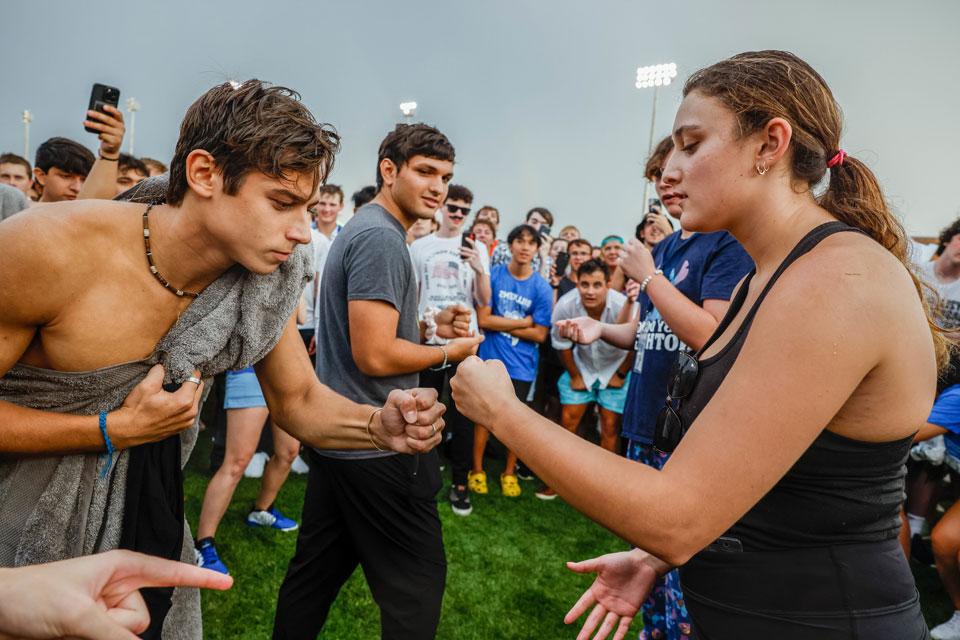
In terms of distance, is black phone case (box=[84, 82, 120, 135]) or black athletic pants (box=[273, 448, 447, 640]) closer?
black athletic pants (box=[273, 448, 447, 640])

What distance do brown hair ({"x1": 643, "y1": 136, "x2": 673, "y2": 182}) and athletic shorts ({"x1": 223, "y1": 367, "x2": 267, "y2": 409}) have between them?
9.43ft

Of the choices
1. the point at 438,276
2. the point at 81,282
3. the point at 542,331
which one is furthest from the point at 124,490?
the point at 542,331

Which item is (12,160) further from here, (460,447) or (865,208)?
(865,208)

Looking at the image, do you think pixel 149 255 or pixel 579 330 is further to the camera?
pixel 579 330

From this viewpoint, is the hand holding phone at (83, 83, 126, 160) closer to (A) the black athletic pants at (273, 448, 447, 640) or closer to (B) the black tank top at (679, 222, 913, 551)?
(A) the black athletic pants at (273, 448, 447, 640)

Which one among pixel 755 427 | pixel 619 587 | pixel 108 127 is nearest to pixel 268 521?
pixel 108 127

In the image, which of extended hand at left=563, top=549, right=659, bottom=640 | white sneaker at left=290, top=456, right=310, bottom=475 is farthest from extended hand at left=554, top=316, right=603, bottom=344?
white sneaker at left=290, top=456, right=310, bottom=475

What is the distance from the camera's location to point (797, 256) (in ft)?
4.00

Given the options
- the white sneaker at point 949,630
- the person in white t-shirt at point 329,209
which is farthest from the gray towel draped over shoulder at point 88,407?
the person in white t-shirt at point 329,209

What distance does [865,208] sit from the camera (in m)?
1.43

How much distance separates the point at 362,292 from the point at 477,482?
3692 millimetres

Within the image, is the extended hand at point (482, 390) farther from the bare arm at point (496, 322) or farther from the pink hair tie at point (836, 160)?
the bare arm at point (496, 322)

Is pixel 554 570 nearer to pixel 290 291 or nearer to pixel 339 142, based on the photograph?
Answer: pixel 290 291

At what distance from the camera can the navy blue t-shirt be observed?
2.37m
